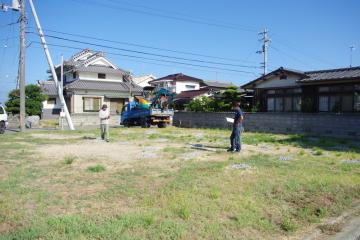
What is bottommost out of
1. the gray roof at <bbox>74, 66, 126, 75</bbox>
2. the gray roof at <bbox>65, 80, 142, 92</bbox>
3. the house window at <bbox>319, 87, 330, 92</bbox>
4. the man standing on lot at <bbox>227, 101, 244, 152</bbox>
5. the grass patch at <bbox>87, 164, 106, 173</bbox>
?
the grass patch at <bbox>87, 164, 106, 173</bbox>

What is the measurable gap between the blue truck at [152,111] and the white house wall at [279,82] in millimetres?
7352

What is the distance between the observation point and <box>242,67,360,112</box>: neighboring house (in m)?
20.9

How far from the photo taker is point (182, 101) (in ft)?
132

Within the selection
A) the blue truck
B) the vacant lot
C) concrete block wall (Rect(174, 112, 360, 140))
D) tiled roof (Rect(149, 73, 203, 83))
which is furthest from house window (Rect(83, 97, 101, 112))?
the vacant lot

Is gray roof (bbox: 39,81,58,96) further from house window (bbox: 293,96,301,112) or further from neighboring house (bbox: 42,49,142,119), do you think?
house window (bbox: 293,96,301,112)

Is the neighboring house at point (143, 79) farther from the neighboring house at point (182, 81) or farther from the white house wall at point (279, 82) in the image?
the white house wall at point (279, 82)

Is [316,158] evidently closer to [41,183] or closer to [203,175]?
[203,175]

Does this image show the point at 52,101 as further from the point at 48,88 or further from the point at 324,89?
the point at 324,89

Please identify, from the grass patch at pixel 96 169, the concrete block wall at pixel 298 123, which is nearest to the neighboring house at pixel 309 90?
the concrete block wall at pixel 298 123

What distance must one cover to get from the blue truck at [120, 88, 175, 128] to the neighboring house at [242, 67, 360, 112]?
6858 millimetres

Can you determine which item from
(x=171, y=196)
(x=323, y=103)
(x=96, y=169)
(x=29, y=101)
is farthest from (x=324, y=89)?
(x=29, y=101)

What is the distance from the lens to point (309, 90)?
76.1ft

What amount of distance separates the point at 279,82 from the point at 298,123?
7821mm

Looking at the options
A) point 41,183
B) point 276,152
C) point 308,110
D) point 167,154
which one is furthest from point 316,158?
point 308,110
